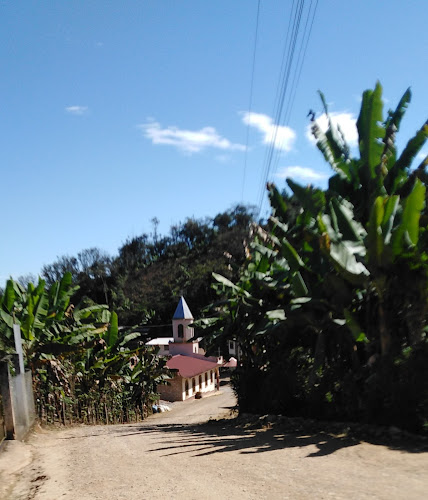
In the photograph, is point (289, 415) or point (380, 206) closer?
point (380, 206)

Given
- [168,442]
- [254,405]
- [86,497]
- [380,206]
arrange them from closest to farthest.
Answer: [86,497] < [380,206] < [168,442] < [254,405]

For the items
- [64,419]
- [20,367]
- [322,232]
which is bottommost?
[64,419]

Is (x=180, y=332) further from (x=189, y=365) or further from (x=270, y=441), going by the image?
(x=270, y=441)

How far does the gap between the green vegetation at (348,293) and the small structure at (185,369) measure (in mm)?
18871

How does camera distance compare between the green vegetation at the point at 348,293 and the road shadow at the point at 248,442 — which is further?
the green vegetation at the point at 348,293

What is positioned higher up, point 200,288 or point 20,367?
point 200,288

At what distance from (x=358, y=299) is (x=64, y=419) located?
9.37 meters

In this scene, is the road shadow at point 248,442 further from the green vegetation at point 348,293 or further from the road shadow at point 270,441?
the green vegetation at point 348,293

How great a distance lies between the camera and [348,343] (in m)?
9.77

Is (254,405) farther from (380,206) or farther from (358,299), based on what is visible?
(380,206)

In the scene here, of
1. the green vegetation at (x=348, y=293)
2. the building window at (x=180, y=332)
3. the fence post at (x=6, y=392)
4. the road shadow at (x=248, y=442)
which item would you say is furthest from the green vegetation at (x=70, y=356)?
the building window at (x=180, y=332)

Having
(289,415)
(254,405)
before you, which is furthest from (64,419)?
(289,415)

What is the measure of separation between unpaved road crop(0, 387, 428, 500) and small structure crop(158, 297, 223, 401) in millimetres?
21185

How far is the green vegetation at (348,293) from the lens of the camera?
26.9 feet
